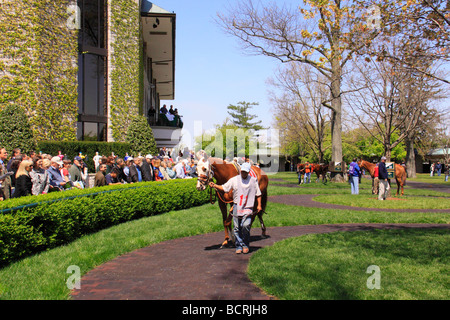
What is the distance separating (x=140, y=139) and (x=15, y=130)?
7539mm

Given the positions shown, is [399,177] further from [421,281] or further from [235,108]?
[235,108]

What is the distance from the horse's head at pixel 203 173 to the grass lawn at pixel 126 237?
2.10 meters

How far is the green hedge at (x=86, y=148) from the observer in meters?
21.0

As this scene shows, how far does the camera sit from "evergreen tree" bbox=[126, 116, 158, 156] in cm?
2523

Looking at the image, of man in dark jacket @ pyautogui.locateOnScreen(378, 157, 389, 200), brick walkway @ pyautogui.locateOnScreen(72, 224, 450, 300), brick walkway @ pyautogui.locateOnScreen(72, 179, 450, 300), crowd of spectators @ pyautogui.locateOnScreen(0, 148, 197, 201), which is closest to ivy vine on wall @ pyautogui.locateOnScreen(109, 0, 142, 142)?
crowd of spectators @ pyautogui.locateOnScreen(0, 148, 197, 201)

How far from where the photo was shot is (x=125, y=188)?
42.4 ft

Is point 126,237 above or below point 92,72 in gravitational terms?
below

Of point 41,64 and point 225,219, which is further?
point 41,64

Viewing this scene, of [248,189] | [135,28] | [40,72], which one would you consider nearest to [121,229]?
[248,189]

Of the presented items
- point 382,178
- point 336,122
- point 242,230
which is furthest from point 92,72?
point 242,230

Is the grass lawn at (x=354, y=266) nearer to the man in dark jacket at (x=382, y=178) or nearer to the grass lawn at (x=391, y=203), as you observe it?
the grass lawn at (x=391, y=203)

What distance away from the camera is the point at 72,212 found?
9.35 meters

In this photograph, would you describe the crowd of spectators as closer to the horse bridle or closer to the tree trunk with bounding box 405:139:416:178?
the horse bridle

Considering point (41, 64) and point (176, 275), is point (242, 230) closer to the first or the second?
point (176, 275)
